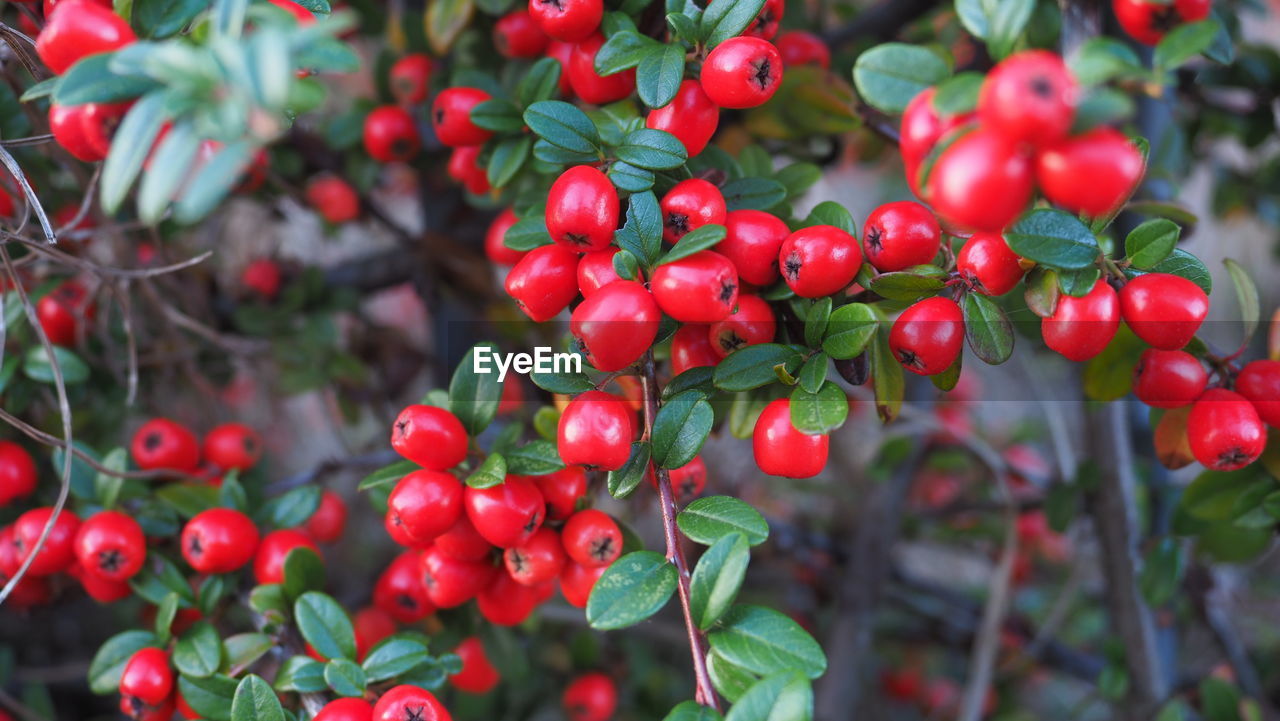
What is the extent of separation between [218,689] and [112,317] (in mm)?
939

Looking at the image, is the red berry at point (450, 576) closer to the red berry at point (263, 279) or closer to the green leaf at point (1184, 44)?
the green leaf at point (1184, 44)

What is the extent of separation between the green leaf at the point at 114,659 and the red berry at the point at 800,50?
1.46 m

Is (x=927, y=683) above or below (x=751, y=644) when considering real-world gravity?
below

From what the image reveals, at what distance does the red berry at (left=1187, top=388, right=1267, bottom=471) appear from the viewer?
1127mm

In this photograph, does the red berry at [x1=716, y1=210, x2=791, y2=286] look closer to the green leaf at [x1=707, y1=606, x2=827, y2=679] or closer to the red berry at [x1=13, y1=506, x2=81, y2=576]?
the green leaf at [x1=707, y1=606, x2=827, y2=679]

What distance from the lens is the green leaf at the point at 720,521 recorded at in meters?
0.99

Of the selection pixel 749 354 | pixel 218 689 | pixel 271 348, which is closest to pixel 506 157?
pixel 749 354

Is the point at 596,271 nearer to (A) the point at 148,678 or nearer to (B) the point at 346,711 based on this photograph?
(B) the point at 346,711

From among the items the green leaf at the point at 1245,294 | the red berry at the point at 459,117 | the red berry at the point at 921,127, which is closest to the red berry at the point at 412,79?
the red berry at the point at 459,117

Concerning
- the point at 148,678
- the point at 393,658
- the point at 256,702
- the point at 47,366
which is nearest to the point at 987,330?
the point at 393,658

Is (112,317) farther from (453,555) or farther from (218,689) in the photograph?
(453,555)

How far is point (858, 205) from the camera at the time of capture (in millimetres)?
3973

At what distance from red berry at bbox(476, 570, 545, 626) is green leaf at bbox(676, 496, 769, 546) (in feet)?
1.21

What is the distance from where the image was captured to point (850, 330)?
1.02 meters
